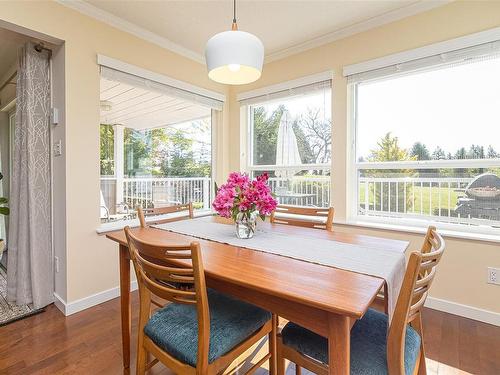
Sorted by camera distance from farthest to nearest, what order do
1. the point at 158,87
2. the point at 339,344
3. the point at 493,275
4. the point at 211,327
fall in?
the point at 158,87, the point at 493,275, the point at 211,327, the point at 339,344

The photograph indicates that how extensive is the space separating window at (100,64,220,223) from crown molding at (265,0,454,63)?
1.06m

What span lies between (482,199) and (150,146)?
3108 millimetres

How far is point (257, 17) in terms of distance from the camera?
2428 millimetres

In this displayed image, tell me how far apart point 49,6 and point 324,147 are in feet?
8.77

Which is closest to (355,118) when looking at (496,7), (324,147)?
(324,147)

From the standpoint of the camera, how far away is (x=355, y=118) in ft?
9.04

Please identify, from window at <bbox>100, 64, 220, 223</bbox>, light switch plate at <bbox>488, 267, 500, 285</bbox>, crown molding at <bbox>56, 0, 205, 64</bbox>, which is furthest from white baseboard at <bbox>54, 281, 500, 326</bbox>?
crown molding at <bbox>56, 0, 205, 64</bbox>

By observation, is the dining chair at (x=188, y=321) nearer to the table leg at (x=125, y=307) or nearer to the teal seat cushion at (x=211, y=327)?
the teal seat cushion at (x=211, y=327)

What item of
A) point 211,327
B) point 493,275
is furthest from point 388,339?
point 493,275

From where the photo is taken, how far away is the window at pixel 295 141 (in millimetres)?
2984

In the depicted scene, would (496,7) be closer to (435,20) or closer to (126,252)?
(435,20)

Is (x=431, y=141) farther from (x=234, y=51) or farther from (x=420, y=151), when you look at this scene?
(x=234, y=51)

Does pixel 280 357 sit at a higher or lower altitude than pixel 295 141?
lower

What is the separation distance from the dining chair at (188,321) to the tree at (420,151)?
2010 millimetres
